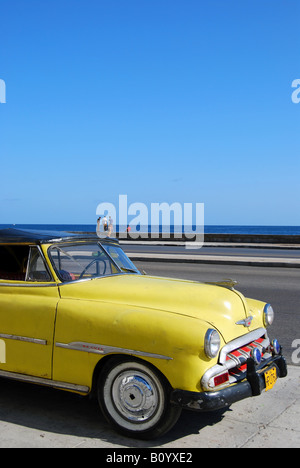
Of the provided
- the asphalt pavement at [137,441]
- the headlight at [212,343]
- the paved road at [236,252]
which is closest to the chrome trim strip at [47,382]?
the asphalt pavement at [137,441]

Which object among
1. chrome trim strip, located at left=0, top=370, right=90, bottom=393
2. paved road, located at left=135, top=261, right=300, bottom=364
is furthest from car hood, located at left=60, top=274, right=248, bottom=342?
paved road, located at left=135, top=261, right=300, bottom=364

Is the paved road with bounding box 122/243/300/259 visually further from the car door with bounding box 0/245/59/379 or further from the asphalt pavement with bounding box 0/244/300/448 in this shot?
the car door with bounding box 0/245/59/379

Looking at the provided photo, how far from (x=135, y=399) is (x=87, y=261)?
1.64m

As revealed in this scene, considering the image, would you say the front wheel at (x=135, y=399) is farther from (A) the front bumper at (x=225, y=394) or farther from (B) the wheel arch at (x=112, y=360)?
(A) the front bumper at (x=225, y=394)

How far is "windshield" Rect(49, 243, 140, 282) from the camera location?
4797 mm

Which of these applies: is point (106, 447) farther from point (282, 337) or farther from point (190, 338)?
point (282, 337)

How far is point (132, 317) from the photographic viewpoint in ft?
13.2

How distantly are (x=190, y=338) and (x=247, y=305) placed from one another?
44.5 inches

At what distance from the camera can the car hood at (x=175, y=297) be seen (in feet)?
13.6

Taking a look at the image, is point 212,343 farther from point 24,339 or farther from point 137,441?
point 24,339

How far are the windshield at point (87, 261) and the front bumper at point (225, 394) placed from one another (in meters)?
1.58

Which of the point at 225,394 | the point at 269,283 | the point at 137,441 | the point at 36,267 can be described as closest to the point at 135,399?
the point at 137,441

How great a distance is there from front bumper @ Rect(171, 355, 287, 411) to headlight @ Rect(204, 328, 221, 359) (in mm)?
278
